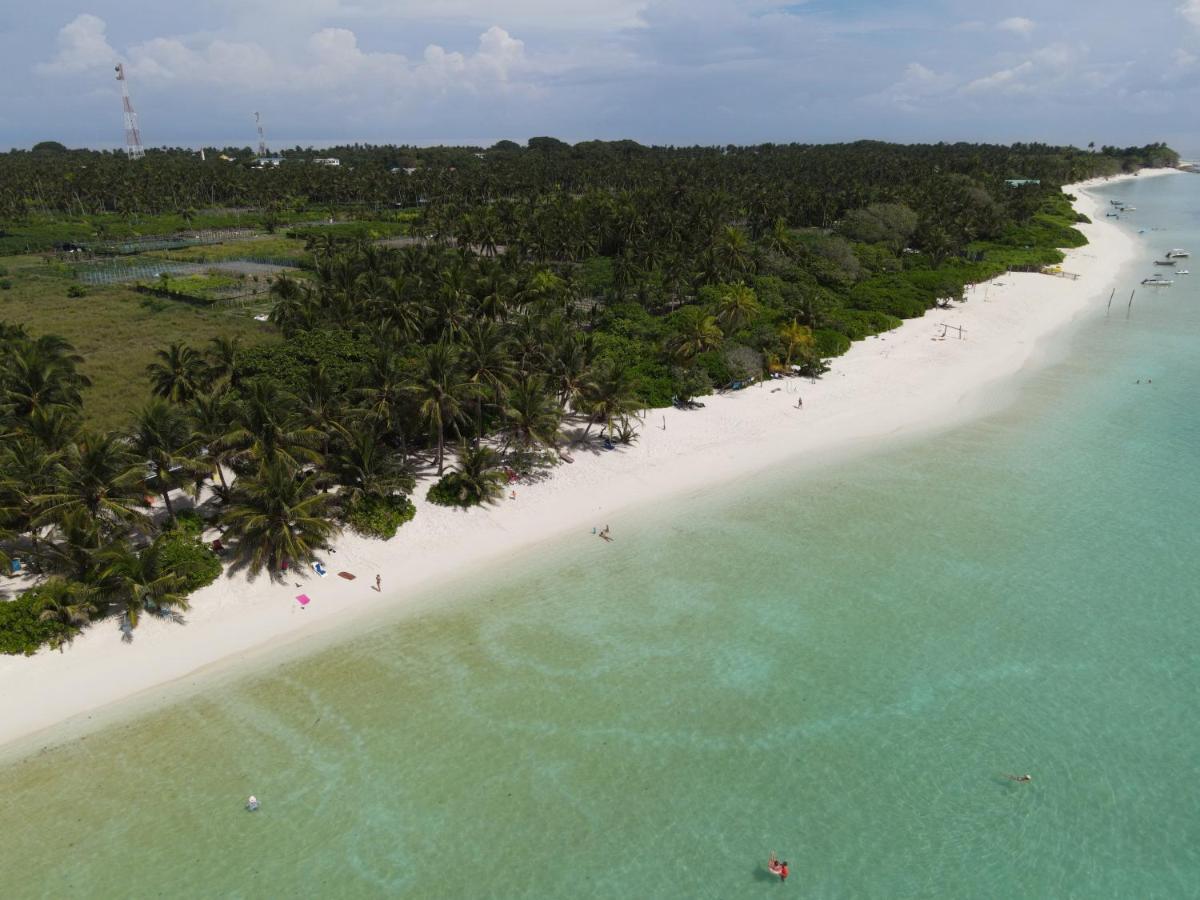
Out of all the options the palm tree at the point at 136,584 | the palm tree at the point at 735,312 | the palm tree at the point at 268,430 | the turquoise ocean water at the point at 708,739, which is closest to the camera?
the turquoise ocean water at the point at 708,739

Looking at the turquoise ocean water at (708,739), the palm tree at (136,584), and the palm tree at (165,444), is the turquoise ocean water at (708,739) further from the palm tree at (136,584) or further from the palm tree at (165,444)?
the palm tree at (165,444)

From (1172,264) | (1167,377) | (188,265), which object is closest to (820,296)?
(1167,377)

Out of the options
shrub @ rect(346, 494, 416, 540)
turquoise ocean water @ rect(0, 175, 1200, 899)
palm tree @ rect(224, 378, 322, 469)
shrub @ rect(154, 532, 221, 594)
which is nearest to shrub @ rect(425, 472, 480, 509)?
shrub @ rect(346, 494, 416, 540)

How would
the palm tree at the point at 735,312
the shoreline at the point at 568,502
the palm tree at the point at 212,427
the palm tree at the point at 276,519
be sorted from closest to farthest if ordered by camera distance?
the shoreline at the point at 568,502 < the palm tree at the point at 276,519 < the palm tree at the point at 212,427 < the palm tree at the point at 735,312

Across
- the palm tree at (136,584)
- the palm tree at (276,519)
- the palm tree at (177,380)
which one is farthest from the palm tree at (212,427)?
the palm tree at (177,380)

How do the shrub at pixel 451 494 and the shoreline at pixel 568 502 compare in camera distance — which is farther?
the shrub at pixel 451 494

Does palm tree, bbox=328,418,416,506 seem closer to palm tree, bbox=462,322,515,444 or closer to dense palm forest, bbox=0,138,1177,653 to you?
dense palm forest, bbox=0,138,1177,653

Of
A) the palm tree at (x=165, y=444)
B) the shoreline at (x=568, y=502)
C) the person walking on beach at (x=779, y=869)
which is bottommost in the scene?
the person walking on beach at (x=779, y=869)
